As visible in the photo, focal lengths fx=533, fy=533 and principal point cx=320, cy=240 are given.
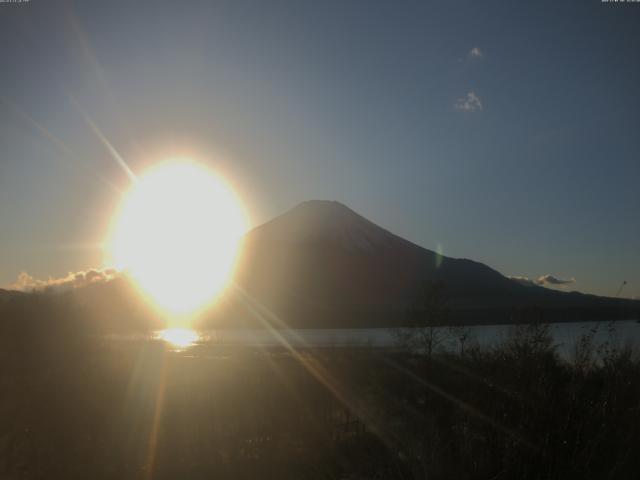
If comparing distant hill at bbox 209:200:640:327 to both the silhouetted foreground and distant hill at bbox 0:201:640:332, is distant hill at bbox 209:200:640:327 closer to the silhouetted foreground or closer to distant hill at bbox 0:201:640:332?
distant hill at bbox 0:201:640:332

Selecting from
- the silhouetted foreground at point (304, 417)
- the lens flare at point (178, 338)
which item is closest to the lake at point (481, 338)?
the lens flare at point (178, 338)

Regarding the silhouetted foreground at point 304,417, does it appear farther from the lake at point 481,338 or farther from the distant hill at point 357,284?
the distant hill at point 357,284

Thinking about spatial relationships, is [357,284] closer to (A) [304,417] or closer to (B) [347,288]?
(B) [347,288]

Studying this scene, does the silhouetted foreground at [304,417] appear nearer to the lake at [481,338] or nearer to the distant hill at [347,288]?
the lake at [481,338]

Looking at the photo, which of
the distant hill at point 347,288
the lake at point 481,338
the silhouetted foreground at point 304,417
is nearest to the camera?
the silhouetted foreground at point 304,417

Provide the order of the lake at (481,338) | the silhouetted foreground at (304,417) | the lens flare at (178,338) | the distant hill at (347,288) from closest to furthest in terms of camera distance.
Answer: the silhouetted foreground at (304,417) → the lake at (481,338) → the lens flare at (178,338) → the distant hill at (347,288)

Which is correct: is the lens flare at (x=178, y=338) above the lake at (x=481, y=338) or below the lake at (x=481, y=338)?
below

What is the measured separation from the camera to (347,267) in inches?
6713

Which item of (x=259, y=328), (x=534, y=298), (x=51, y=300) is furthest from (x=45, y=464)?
(x=534, y=298)

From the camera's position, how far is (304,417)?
14.2 meters

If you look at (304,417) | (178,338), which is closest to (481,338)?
(304,417)

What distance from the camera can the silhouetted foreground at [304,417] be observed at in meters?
4.37

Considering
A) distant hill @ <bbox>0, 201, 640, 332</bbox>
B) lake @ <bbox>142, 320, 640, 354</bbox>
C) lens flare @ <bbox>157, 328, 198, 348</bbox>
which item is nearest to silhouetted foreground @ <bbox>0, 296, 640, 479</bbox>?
lake @ <bbox>142, 320, 640, 354</bbox>

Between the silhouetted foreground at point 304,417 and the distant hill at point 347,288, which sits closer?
the silhouetted foreground at point 304,417
